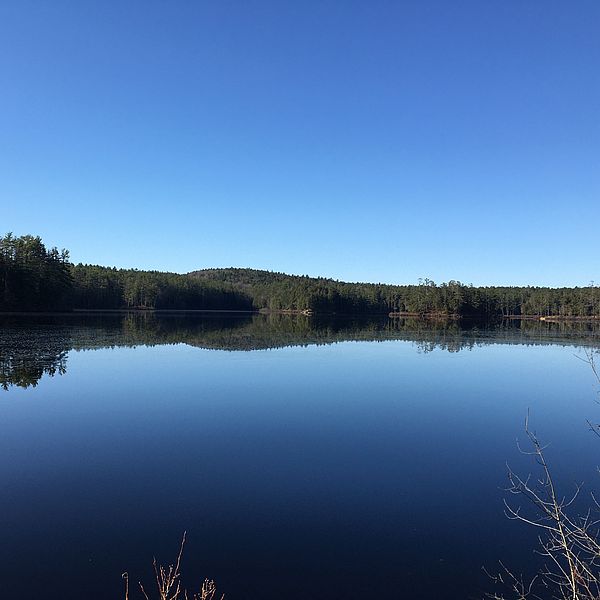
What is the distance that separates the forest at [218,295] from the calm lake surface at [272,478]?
52849 millimetres

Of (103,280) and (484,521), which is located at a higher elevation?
(103,280)

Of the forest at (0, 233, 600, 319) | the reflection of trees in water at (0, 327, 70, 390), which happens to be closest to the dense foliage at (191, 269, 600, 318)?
the forest at (0, 233, 600, 319)

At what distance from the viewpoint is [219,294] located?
155 meters

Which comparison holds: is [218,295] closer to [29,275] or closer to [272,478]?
[29,275]

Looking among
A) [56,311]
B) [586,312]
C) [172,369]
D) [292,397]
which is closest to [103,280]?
[56,311]

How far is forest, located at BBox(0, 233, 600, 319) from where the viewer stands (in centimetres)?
6712

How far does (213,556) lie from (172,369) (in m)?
17.9

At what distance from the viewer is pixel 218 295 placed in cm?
15412

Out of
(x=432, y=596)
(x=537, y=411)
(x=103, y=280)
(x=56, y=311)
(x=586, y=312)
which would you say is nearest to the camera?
(x=432, y=596)

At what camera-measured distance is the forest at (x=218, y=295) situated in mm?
67125

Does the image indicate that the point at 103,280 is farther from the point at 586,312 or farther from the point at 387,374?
the point at 586,312

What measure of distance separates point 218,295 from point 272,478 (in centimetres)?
14725

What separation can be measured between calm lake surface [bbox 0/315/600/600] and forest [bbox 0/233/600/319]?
5285 centimetres

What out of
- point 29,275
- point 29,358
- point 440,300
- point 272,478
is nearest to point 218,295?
point 440,300
